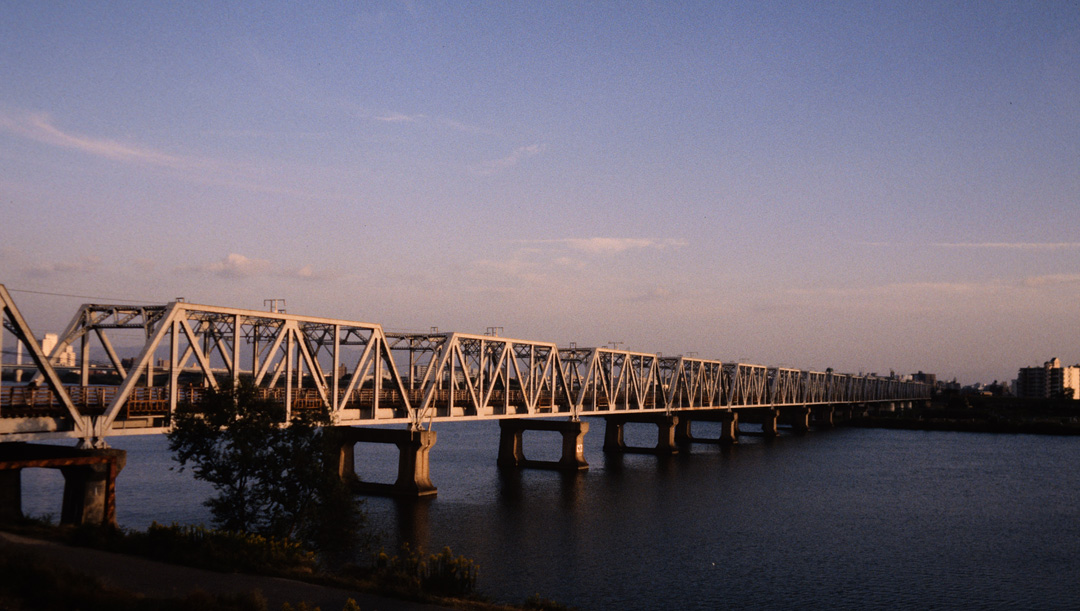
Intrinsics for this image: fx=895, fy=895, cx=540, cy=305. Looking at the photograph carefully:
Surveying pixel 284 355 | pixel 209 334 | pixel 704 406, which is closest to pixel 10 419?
pixel 209 334

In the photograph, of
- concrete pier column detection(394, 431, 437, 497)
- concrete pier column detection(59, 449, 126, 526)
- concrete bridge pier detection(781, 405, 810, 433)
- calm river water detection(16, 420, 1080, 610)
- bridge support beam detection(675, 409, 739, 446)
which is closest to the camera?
concrete pier column detection(59, 449, 126, 526)

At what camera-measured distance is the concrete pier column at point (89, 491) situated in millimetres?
37031

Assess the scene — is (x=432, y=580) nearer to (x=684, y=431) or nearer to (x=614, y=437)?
(x=614, y=437)

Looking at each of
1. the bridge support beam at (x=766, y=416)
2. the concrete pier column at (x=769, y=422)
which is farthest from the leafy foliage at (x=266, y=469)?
the bridge support beam at (x=766, y=416)

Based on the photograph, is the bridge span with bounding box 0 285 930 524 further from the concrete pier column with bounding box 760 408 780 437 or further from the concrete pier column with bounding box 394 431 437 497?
the concrete pier column with bounding box 760 408 780 437

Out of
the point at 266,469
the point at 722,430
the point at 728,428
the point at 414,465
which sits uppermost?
the point at 266,469

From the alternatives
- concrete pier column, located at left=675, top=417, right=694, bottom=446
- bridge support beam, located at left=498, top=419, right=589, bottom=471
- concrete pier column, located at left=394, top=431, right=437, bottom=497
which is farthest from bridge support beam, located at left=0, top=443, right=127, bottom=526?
concrete pier column, located at left=675, top=417, right=694, bottom=446

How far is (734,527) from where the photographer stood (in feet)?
196

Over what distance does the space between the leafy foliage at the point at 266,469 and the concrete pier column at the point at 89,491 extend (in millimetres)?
5609

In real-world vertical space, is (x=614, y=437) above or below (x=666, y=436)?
below

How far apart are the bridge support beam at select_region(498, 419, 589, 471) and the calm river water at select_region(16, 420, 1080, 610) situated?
207 cm

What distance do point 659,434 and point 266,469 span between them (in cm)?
8847

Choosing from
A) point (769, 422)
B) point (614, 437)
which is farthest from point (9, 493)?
point (769, 422)

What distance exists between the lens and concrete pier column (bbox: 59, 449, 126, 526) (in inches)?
1458
